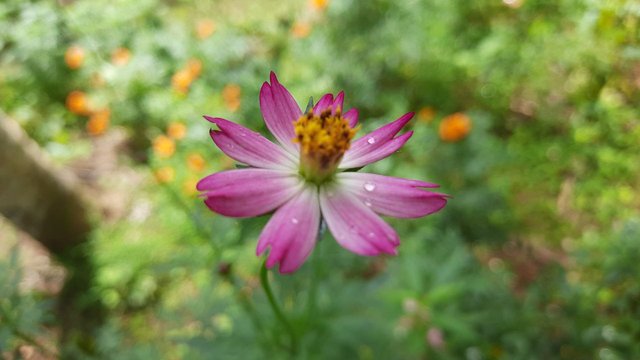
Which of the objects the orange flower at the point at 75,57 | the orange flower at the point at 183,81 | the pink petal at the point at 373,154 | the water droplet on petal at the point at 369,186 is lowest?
the orange flower at the point at 183,81

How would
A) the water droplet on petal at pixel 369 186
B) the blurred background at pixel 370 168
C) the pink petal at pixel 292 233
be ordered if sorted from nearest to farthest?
the pink petal at pixel 292 233 < the water droplet on petal at pixel 369 186 < the blurred background at pixel 370 168

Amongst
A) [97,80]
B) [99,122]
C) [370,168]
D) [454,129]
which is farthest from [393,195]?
[97,80]

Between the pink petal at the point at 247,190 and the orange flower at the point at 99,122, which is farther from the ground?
the pink petal at the point at 247,190

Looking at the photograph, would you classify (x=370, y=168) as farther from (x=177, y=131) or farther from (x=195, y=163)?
(x=177, y=131)

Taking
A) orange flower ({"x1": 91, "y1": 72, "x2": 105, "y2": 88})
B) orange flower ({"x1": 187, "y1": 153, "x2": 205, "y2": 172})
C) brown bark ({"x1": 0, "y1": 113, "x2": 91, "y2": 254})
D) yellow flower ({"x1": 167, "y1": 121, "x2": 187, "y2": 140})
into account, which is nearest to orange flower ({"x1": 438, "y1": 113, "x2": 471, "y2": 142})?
orange flower ({"x1": 187, "y1": 153, "x2": 205, "y2": 172})

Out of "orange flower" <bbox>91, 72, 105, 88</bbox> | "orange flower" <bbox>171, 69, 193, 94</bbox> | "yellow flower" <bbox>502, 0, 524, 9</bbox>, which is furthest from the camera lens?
"orange flower" <bbox>91, 72, 105, 88</bbox>

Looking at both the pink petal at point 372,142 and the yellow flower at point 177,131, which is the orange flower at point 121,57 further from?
the pink petal at point 372,142

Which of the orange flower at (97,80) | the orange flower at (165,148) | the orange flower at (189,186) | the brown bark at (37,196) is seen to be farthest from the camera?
the orange flower at (97,80)

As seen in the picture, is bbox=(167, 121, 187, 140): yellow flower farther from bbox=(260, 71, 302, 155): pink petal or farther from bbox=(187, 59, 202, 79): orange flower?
bbox=(260, 71, 302, 155): pink petal

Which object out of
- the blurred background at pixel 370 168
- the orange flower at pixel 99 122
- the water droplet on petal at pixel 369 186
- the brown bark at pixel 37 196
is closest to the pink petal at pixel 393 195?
the water droplet on petal at pixel 369 186
